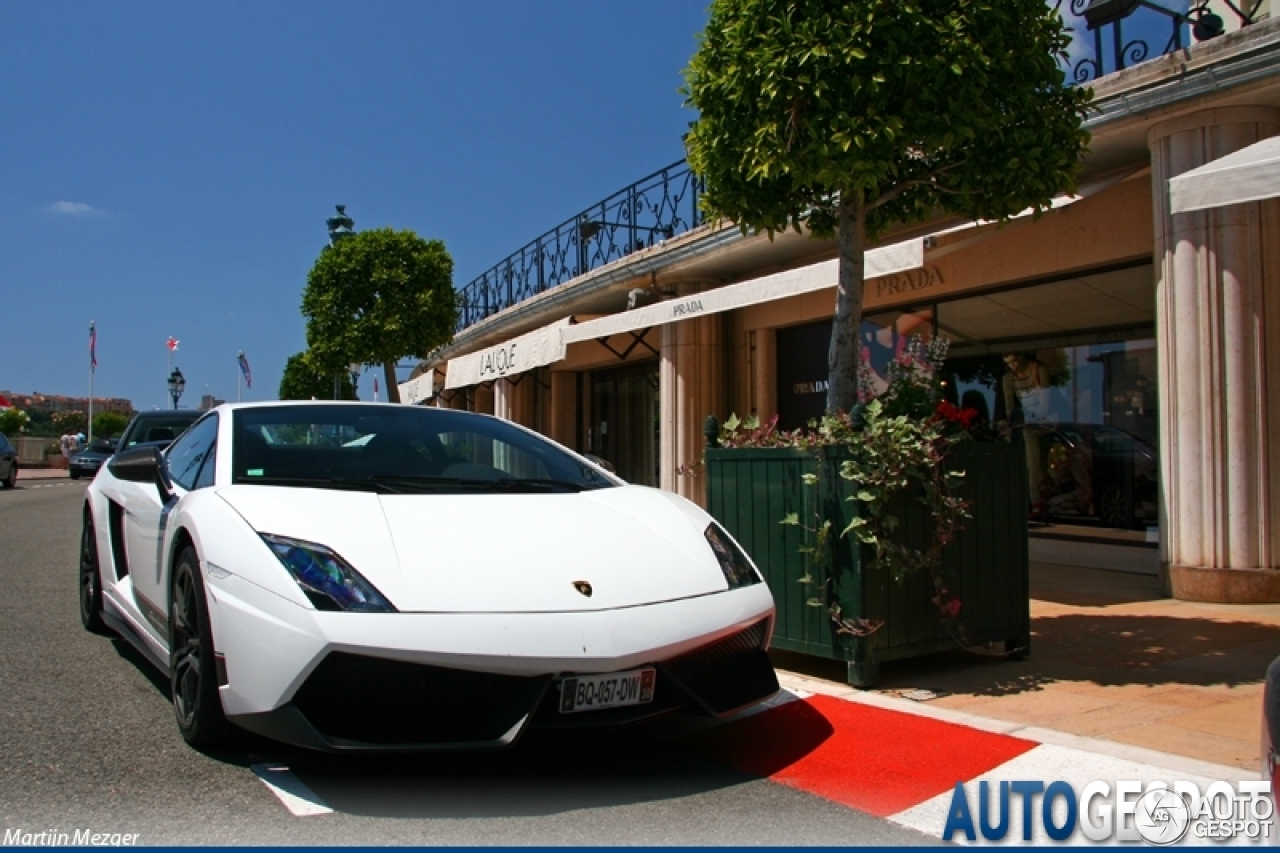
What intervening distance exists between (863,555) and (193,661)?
9.23 ft

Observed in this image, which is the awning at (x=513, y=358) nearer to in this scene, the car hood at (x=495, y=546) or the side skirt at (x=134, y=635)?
the side skirt at (x=134, y=635)

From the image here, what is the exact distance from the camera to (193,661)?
3.49 metres

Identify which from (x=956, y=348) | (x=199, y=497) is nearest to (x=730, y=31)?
(x=199, y=497)

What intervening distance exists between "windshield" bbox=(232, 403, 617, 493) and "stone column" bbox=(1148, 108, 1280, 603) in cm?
464

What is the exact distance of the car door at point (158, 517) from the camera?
410cm

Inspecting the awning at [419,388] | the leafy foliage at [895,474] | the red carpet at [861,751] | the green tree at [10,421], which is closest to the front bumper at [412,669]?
the red carpet at [861,751]

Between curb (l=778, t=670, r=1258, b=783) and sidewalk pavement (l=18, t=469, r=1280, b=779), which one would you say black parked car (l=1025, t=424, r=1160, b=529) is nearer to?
sidewalk pavement (l=18, t=469, r=1280, b=779)

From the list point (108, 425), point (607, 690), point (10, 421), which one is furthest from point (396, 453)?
point (108, 425)

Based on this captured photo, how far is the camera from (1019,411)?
956cm

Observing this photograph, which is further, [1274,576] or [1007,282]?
[1007,282]

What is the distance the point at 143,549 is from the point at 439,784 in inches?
80.9

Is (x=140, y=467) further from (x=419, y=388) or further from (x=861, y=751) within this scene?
(x=419, y=388)

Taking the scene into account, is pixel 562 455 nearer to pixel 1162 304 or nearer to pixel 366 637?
pixel 366 637

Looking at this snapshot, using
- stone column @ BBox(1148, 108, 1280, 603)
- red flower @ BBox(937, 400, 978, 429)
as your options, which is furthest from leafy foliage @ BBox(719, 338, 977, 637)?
stone column @ BBox(1148, 108, 1280, 603)
